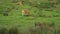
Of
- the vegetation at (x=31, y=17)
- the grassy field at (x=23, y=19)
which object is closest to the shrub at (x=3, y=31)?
the vegetation at (x=31, y=17)

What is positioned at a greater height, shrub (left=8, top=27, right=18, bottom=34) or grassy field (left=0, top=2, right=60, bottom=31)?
grassy field (left=0, top=2, right=60, bottom=31)

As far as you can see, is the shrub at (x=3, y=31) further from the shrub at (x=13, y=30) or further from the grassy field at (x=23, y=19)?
the grassy field at (x=23, y=19)

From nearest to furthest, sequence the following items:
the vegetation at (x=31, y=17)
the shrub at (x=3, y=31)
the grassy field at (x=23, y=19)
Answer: the shrub at (x=3, y=31) < the vegetation at (x=31, y=17) < the grassy field at (x=23, y=19)

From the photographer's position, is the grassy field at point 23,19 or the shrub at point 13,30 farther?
the grassy field at point 23,19

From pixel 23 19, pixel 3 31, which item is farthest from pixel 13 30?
pixel 23 19

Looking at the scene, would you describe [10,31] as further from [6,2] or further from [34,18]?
[6,2]

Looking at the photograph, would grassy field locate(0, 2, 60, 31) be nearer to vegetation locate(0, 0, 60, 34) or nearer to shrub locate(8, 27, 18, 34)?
vegetation locate(0, 0, 60, 34)

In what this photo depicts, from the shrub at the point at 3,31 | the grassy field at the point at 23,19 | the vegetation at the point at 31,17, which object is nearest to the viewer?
the shrub at the point at 3,31

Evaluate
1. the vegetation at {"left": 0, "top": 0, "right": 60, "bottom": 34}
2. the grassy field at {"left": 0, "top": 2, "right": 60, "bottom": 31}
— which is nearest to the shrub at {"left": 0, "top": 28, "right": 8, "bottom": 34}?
the vegetation at {"left": 0, "top": 0, "right": 60, "bottom": 34}

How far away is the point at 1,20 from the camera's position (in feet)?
16.8

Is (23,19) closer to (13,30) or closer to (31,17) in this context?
(31,17)

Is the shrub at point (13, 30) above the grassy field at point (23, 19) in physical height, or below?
below

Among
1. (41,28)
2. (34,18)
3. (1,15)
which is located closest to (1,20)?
(1,15)

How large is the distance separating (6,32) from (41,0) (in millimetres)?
2290
